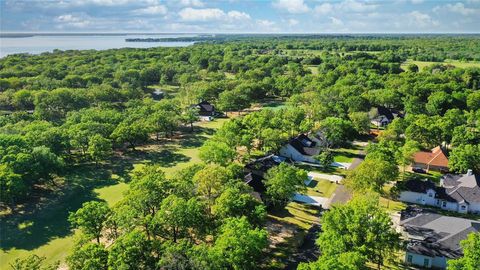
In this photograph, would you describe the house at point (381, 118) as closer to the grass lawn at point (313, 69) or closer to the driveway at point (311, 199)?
the driveway at point (311, 199)

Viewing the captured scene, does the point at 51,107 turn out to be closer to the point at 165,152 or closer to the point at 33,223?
the point at 165,152

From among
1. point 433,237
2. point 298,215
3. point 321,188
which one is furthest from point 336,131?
point 433,237

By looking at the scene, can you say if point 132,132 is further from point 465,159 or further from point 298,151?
point 465,159

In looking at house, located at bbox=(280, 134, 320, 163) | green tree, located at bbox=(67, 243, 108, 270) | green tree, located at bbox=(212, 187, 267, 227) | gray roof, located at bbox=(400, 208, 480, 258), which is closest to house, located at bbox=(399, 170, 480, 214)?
gray roof, located at bbox=(400, 208, 480, 258)

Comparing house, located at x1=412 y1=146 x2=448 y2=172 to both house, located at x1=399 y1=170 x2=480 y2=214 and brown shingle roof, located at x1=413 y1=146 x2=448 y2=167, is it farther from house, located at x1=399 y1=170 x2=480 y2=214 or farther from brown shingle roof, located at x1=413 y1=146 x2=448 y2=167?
house, located at x1=399 y1=170 x2=480 y2=214

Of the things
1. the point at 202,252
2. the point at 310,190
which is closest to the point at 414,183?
the point at 310,190

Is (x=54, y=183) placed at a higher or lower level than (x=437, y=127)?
lower
